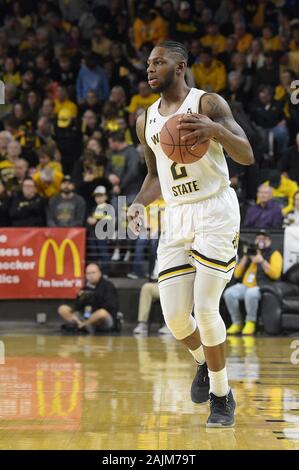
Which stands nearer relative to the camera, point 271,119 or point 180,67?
point 180,67

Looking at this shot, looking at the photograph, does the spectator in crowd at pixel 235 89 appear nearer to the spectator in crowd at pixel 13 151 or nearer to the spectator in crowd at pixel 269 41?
the spectator in crowd at pixel 269 41

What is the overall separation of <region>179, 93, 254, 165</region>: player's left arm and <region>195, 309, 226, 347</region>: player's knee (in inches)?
38.1

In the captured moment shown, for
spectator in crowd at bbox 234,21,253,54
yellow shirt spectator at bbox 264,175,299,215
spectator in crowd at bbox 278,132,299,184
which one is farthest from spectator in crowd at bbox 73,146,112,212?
spectator in crowd at bbox 234,21,253,54

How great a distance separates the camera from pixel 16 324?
1384cm

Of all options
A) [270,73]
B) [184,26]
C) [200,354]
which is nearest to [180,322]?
[200,354]

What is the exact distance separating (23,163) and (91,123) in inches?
74.4

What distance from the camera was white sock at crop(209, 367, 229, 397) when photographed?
6066 mm

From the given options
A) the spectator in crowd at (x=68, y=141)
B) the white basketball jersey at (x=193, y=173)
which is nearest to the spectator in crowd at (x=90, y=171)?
the spectator in crowd at (x=68, y=141)

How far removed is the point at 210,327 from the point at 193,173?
0.97m

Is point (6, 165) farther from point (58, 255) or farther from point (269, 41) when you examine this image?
point (269, 41)

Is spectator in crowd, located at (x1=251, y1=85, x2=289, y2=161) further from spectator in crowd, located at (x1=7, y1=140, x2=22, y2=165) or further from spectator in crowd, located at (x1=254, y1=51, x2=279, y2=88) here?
spectator in crowd, located at (x1=7, y1=140, x2=22, y2=165)

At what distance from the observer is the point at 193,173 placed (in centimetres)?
612

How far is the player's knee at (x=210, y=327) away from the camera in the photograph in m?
5.97

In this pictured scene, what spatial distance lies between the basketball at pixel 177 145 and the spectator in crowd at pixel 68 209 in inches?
327
